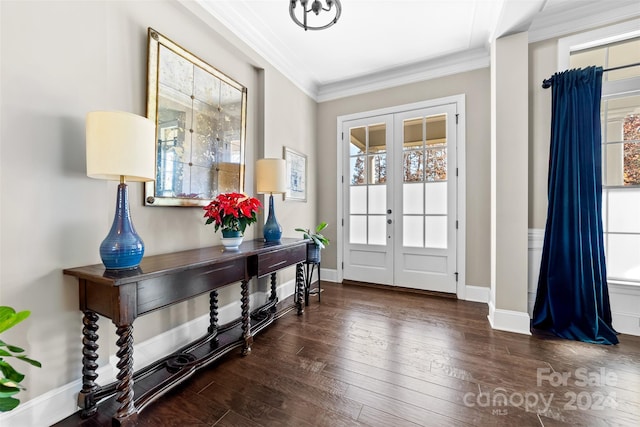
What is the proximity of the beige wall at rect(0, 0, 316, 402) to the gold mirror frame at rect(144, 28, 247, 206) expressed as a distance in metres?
0.10

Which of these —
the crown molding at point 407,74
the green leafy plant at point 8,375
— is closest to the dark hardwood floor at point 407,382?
the green leafy plant at point 8,375

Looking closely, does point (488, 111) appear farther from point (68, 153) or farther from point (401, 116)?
point (68, 153)

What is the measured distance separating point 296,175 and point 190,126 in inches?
63.9

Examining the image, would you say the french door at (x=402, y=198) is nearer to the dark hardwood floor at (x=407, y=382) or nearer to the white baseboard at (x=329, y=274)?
the white baseboard at (x=329, y=274)

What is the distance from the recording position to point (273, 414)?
1.41m

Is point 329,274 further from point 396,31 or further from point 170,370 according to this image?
point 396,31

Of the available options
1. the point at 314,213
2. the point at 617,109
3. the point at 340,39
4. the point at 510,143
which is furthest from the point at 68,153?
the point at 617,109

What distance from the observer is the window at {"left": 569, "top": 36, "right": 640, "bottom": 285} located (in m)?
2.30

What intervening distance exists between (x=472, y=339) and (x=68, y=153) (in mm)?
3074

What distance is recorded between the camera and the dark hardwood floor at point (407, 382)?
139 centimetres

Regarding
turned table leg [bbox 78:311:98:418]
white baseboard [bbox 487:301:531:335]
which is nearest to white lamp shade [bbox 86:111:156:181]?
turned table leg [bbox 78:311:98:418]

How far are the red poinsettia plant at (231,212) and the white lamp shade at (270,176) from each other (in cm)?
49

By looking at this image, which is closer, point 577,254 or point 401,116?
point 577,254

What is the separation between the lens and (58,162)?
1.39 metres
